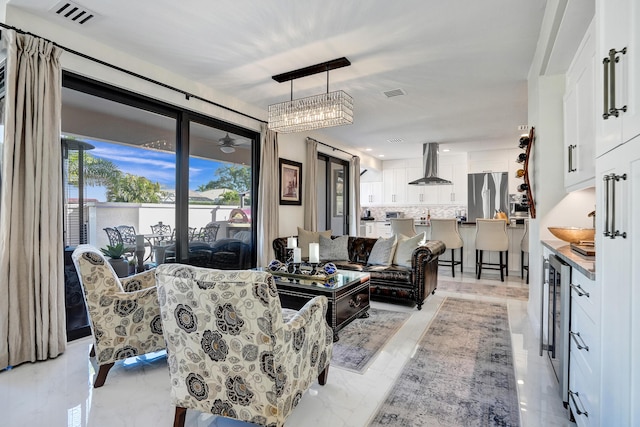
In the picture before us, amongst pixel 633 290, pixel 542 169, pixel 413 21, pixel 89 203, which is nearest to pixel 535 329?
pixel 542 169

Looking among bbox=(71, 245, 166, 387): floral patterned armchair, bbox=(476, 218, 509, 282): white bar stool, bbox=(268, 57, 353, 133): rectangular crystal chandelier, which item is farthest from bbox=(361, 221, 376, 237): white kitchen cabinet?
bbox=(71, 245, 166, 387): floral patterned armchair

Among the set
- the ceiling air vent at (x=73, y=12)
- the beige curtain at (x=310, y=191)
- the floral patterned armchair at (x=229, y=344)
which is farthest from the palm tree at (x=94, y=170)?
the beige curtain at (x=310, y=191)

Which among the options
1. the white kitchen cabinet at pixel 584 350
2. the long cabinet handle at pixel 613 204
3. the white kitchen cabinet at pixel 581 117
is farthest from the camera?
the white kitchen cabinet at pixel 581 117

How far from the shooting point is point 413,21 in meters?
2.66

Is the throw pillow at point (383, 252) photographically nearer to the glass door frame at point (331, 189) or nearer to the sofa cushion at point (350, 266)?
the sofa cushion at point (350, 266)

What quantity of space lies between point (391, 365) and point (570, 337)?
1178 mm

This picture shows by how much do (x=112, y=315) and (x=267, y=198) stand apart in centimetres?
281

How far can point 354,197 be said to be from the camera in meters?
7.66

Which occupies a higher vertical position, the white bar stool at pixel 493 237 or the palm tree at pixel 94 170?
the palm tree at pixel 94 170

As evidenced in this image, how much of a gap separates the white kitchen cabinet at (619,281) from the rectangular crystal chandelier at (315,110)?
236 centimetres

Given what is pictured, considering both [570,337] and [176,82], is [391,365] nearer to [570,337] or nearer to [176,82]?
[570,337]

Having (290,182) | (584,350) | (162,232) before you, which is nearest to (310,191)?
(290,182)

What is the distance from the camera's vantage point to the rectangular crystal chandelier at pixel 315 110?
328 cm

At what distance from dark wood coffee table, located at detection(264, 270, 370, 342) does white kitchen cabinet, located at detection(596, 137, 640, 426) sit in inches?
79.2
